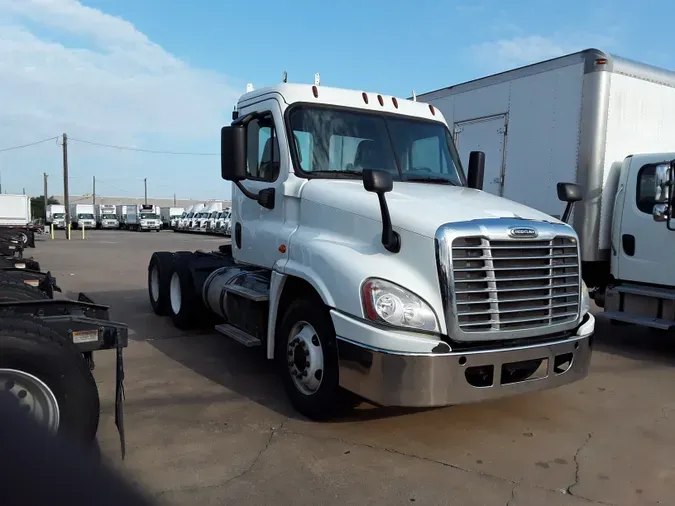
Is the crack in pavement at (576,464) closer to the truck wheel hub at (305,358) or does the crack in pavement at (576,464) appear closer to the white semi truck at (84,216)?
the truck wheel hub at (305,358)

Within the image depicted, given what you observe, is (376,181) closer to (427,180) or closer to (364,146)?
(364,146)

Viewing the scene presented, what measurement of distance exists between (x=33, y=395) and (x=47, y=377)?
Answer: 0.14m

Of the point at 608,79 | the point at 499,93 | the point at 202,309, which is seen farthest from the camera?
the point at 499,93

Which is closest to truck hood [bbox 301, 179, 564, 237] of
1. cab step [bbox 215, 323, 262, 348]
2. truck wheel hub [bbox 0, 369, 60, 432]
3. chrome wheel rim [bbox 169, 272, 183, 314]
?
cab step [bbox 215, 323, 262, 348]

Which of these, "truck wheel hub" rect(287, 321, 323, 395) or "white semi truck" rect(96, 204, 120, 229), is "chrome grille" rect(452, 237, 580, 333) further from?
"white semi truck" rect(96, 204, 120, 229)

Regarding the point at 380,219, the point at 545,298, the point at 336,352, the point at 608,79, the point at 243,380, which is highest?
the point at 608,79

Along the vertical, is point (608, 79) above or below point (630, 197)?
above

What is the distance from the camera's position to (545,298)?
4.12m

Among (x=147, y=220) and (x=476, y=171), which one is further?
(x=147, y=220)

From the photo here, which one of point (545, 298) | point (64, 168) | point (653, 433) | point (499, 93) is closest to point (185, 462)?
point (545, 298)

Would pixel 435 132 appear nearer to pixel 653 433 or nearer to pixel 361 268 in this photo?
pixel 361 268

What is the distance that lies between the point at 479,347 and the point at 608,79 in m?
4.61

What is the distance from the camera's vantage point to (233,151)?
5062mm

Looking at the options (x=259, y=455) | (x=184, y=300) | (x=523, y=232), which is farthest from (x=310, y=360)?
(x=184, y=300)
